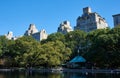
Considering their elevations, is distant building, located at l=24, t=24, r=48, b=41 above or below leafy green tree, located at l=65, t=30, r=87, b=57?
above

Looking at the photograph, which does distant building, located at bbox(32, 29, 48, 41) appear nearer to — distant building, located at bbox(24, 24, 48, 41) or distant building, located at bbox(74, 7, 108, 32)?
distant building, located at bbox(24, 24, 48, 41)

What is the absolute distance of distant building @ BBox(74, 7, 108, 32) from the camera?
355 ft

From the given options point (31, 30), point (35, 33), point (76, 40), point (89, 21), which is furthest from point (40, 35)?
point (76, 40)

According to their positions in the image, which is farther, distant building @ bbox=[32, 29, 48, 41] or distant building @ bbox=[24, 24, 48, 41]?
distant building @ bbox=[24, 24, 48, 41]

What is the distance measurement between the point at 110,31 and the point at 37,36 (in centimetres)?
11162

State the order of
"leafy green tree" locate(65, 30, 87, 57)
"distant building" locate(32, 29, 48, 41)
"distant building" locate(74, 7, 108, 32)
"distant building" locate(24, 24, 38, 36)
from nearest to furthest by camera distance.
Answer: "leafy green tree" locate(65, 30, 87, 57) < "distant building" locate(74, 7, 108, 32) < "distant building" locate(32, 29, 48, 41) < "distant building" locate(24, 24, 38, 36)

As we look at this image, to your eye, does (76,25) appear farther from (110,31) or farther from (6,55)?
(110,31)

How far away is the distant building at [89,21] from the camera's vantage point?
108188 mm

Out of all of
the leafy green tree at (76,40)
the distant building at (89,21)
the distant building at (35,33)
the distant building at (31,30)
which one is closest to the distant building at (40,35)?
the distant building at (35,33)

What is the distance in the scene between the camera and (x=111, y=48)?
47.9 meters

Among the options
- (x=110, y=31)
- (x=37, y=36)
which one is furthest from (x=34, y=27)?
(x=110, y=31)

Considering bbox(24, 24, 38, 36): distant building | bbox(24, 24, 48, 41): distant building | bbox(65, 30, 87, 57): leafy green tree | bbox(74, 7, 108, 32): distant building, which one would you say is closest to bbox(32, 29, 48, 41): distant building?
bbox(24, 24, 48, 41): distant building

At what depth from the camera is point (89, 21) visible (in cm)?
11012

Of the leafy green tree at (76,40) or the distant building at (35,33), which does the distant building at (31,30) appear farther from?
the leafy green tree at (76,40)
